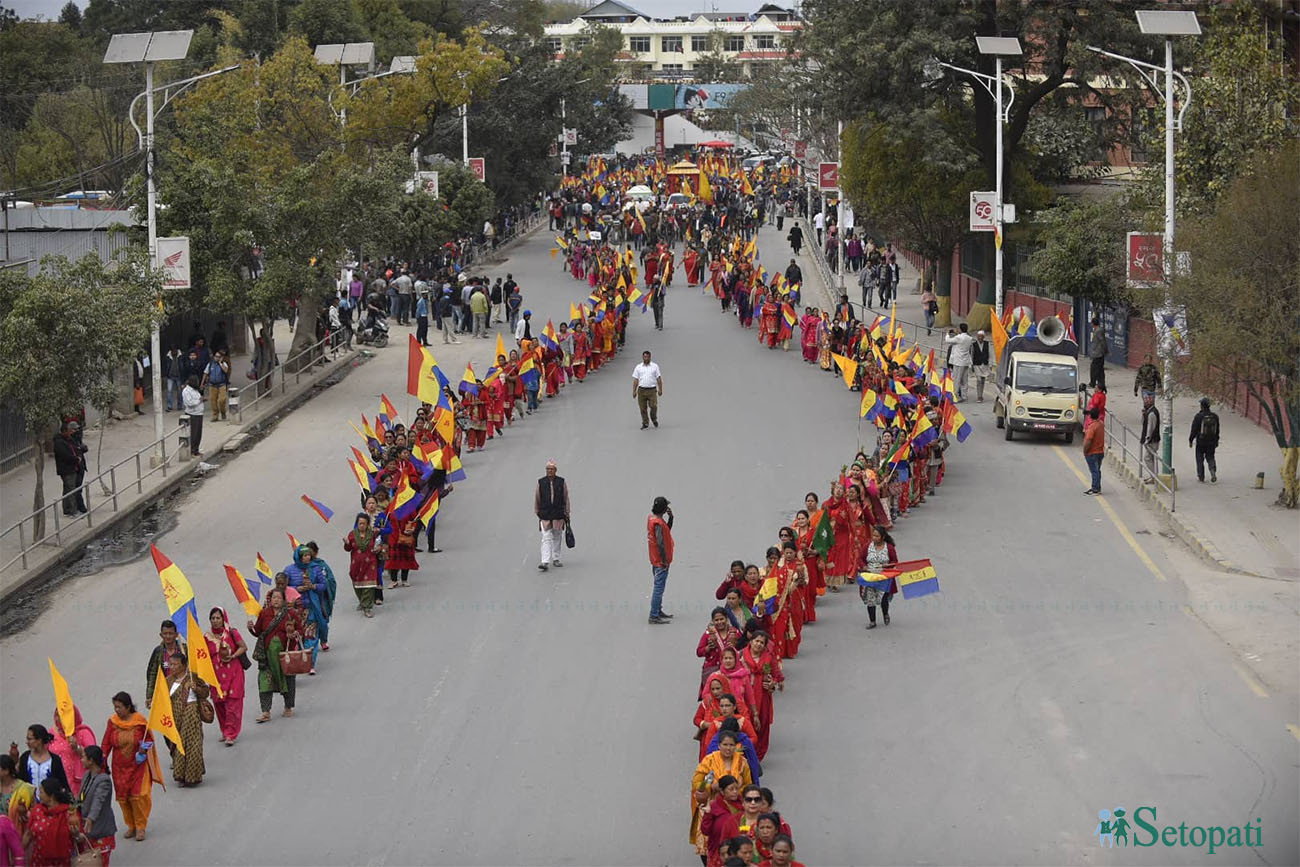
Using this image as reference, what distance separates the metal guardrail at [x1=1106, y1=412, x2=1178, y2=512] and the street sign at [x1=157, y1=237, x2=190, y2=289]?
14288 millimetres

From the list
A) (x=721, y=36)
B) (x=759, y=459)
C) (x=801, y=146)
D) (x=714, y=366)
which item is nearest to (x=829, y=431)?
(x=759, y=459)

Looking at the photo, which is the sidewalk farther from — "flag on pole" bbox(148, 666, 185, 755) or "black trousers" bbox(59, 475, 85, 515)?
"black trousers" bbox(59, 475, 85, 515)

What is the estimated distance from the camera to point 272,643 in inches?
601

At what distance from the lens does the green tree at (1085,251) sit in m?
34.2

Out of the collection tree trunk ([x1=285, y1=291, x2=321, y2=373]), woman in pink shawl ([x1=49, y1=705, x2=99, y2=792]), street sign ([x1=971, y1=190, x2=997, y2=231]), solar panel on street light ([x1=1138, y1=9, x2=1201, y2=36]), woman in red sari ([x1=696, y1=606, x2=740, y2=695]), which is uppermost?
solar panel on street light ([x1=1138, y1=9, x2=1201, y2=36])

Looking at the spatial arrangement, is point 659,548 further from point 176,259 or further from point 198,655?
point 176,259

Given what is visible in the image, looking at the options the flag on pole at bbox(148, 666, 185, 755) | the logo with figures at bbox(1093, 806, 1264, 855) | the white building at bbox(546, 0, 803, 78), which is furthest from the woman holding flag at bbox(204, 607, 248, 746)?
the white building at bbox(546, 0, 803, 78)

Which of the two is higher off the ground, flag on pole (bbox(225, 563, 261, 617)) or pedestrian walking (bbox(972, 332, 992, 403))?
pedestrian walking (bbox(972, 332, 992, 403))

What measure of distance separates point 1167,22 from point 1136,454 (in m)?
6.41

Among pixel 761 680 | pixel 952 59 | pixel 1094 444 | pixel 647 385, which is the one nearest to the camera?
pixel 761 680

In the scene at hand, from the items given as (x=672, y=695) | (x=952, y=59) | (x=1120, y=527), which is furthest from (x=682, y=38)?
(x=672, y=695)

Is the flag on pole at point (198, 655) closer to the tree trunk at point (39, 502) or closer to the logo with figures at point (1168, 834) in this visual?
the logo with figures at point (1168, 834)

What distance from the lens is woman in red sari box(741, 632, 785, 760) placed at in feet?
45.5

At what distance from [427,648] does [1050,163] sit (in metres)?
34.1
